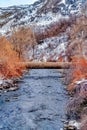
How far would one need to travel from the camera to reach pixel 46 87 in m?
49.0

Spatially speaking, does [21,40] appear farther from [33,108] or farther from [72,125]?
[72,125]

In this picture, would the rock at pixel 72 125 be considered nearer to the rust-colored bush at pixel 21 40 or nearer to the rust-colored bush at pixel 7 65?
the rust-colored bush at pixel 7 65

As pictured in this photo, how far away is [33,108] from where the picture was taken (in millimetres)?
33562

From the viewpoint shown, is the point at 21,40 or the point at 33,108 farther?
the point at 21,40

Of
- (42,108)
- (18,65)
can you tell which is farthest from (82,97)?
(18,65)

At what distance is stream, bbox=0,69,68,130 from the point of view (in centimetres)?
2702

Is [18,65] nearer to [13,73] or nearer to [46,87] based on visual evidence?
[13,73]

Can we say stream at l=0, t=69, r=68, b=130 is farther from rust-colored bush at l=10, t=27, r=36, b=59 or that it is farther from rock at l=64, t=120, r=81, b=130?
rust-colored bush at l=10, t=27, r=36, b=59

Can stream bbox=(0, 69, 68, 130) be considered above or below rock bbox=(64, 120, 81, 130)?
below

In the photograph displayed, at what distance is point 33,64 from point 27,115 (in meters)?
46.2

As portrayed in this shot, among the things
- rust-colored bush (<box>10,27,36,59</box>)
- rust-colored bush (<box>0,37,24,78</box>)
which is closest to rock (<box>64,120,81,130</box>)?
rust-colored bush (<box>0,37,24,78</box>)

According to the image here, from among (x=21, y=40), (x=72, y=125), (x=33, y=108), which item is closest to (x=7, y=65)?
(x=33, y=108)

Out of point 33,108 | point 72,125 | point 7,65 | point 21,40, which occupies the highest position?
point 21,40

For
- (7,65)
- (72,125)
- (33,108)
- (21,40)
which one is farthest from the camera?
(21,40)
